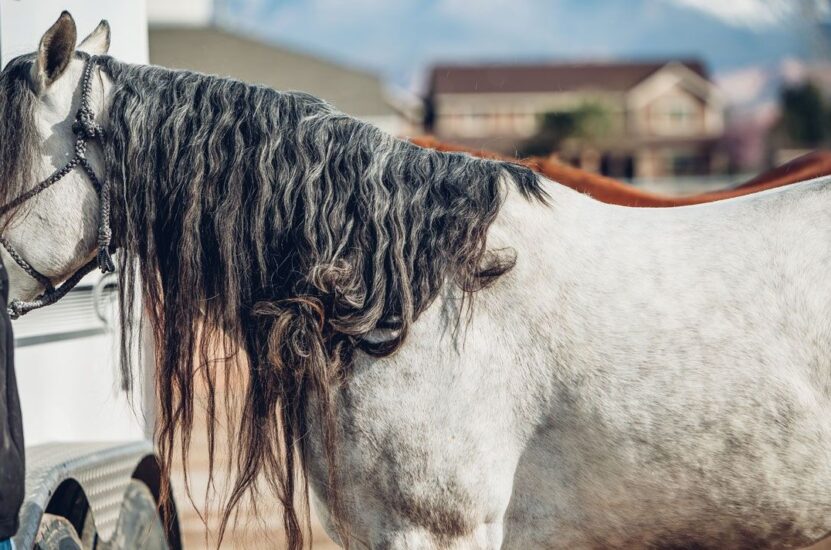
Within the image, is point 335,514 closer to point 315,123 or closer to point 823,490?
point 315,123

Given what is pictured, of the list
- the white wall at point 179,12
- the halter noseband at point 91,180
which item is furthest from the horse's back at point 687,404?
the white wall at point 179,12

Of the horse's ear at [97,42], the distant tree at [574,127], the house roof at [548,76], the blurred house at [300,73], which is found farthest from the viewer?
the house roof at [548,76]

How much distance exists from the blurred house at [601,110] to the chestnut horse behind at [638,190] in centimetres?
4228

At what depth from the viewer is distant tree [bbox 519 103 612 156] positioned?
47.7 m

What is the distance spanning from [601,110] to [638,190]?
155 ft

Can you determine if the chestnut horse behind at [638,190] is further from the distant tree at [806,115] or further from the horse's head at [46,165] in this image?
the distant tree at [806,115]

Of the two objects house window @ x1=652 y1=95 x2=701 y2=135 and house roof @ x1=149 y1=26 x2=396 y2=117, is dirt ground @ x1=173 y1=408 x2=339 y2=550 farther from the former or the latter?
house window @ x1=652 y1=95 x2=701 y2=135

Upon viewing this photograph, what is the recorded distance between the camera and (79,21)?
2992 mm

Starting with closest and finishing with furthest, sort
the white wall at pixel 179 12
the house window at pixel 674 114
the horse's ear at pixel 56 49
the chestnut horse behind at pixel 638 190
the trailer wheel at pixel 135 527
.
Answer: the horse's ear at pixel 56 49
the trailer wheel at pixel 135 527
the chestnut horse behind at pixel 638 190
the white wall at pixel 179 12
the house window at pixel 674 114

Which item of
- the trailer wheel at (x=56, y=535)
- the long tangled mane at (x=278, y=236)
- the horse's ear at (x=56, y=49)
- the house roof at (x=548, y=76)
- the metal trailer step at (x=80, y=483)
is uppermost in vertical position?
the house roof at (x=548, y=76)

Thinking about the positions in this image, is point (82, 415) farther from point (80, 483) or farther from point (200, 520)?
point (200, 520)

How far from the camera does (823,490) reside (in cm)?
196

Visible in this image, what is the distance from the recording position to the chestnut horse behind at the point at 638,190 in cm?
387

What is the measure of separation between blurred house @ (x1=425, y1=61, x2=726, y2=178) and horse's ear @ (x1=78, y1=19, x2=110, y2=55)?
44583mm
